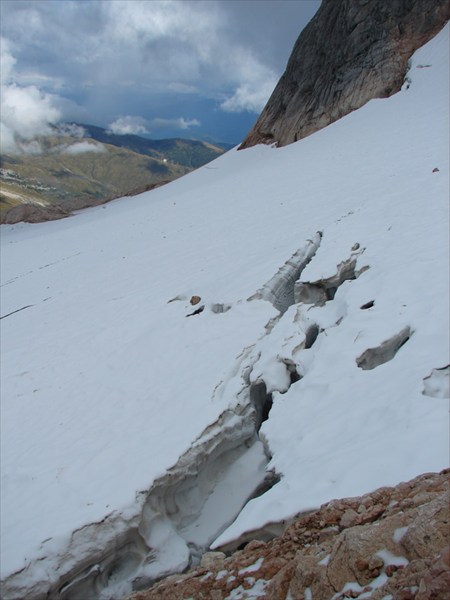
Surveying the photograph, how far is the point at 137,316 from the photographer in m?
12.1

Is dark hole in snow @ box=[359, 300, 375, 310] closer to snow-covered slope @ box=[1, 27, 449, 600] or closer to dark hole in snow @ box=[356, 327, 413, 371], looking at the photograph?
snow-covered slope @ box=[1, 27, 449, 600]

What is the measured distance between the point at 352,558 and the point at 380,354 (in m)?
4.15

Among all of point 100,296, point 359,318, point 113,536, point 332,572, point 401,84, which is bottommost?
point 113,536

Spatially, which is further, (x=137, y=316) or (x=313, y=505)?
(x=137, y=316)

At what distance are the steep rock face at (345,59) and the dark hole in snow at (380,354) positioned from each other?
31.5 m

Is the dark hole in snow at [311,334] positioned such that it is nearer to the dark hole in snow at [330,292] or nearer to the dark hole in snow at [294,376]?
the dark hole in snow at [294,376]

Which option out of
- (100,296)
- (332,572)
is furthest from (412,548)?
(100,296)

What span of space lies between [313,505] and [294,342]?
12.6 feet

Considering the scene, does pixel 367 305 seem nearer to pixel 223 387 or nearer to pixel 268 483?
pixel 223 387

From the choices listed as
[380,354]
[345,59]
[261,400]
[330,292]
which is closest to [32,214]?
[345,59]

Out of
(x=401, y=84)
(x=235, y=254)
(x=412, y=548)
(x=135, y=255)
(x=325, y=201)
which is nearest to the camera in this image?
(x=412, y=548)

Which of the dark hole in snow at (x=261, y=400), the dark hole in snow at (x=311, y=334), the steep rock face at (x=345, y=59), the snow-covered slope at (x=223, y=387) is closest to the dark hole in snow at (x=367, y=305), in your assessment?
the snow-covered slope at (x=223, y=387)

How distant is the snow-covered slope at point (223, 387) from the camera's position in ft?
18.5

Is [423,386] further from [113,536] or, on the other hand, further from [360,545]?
[113,536]
